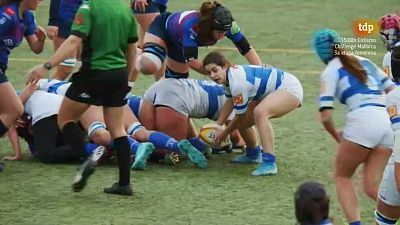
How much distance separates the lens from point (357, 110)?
270 inches

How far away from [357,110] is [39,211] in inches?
90.7

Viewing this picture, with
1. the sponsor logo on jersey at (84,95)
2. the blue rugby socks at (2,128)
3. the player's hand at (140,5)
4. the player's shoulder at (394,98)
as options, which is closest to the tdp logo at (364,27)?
the player's hand at (140,5)

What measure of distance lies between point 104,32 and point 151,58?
5.48 feet

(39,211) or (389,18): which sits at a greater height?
(389,18)

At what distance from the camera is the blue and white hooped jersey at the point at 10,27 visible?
315 inches

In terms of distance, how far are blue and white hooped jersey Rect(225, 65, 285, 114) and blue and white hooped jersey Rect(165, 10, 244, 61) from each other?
0.39m

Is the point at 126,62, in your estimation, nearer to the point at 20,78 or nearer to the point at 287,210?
the point at 287,210

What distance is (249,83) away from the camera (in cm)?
841

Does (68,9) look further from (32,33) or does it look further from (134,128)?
(134,128)

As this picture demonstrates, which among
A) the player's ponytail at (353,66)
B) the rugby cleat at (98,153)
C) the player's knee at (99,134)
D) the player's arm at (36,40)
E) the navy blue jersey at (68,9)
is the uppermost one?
the player's ponytail at (353,66)

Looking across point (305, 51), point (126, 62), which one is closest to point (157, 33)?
point (126, 62)

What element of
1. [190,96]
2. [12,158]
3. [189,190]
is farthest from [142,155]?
[12,158]

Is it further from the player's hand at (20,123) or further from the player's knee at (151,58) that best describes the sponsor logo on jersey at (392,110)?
the player's hand at (20,123)

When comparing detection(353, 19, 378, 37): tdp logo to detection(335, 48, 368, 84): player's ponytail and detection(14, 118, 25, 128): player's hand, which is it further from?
detection(335, 48, 368, 84): player's ponytail
